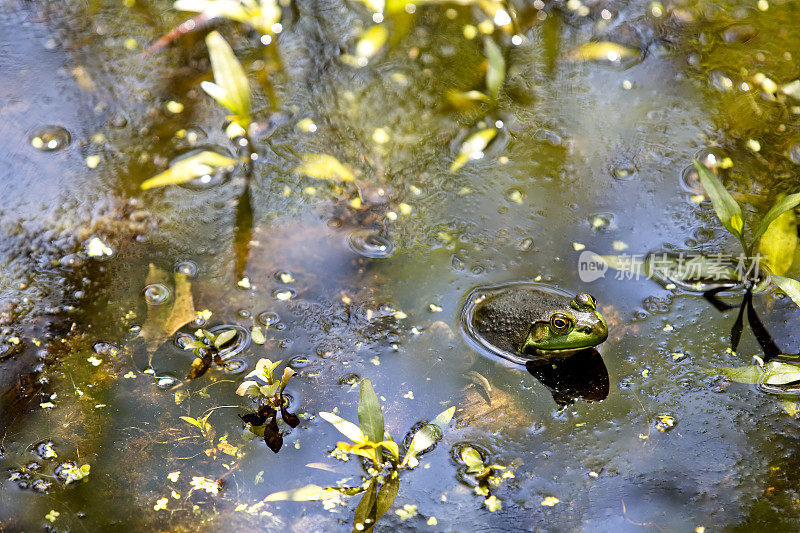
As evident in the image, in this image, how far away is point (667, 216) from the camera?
3705 millimetres

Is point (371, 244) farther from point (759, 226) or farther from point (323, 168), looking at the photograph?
point (759, 226)

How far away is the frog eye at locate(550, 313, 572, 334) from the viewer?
120 inches

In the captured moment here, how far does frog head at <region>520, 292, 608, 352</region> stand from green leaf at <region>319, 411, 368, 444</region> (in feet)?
2.94

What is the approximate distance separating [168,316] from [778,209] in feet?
9.53

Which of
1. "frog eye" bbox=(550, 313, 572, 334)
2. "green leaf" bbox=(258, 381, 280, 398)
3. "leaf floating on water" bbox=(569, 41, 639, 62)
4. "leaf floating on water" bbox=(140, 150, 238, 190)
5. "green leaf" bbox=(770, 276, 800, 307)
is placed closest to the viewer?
"green leaf" bbox=(258, 381, 280, 398)

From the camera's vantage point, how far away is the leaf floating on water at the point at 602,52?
4543 millimetres

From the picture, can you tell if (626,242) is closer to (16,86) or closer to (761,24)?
(761,24)

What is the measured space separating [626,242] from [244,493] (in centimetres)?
221

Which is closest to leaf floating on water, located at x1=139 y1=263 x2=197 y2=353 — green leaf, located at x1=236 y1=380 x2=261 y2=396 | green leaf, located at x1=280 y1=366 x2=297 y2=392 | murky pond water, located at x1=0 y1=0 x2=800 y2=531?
murky pond water, located at x1=0 y1=0 x2=800 y2=531

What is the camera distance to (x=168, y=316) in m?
3.36

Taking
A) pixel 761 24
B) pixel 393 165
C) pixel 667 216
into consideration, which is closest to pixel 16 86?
pixel 393 165

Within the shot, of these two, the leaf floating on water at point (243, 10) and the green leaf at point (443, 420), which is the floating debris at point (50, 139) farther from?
the green leaf at point (443, 420)

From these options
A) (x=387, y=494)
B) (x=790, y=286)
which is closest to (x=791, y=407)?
(x=790, y=286)

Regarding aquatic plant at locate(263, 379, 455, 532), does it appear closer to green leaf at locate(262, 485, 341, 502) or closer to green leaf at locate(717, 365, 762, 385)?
green leaf at locate(262, 485, 341, 502)
